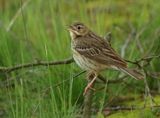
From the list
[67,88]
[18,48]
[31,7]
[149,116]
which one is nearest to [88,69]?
[67,88]

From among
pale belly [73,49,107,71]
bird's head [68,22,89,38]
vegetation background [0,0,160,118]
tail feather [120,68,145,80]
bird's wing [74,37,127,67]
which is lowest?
vegetation background [0,0,160,118]

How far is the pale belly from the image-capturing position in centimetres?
588

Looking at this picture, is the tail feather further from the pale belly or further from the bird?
the pale belly

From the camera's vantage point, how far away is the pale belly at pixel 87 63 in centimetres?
588

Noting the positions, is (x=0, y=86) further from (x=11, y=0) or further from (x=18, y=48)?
(x=11, y=0)

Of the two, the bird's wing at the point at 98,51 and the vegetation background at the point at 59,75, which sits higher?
the bird's wing at the point at 98,51

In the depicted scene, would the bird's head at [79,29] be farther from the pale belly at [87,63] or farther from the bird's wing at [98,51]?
the pale belly at [87,63]

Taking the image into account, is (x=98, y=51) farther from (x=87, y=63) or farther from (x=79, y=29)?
(x=79, y=29)

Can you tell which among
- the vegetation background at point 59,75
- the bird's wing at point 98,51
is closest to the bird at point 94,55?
the bird's wing at point 98,51

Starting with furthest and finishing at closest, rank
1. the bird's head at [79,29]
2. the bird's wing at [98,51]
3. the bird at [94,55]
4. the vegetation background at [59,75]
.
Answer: the bird's head at [79,29] → the bird's wing at [98,51] → the bird at [94,55] → the vegetation background at [59,75]

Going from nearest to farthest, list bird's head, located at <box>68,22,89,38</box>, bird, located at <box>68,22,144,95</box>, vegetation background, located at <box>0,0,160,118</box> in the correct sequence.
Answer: vegetation background, located at <box>0,0,160,118</box> → bird, located at <box>68,22,144,95</box> → bird's head, located at <box>68,22,89,38</box>

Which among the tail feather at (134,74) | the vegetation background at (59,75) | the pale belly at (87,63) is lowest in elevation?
the vegetation background at (59,75)

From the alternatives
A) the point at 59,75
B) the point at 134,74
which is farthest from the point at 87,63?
the point at 134,74

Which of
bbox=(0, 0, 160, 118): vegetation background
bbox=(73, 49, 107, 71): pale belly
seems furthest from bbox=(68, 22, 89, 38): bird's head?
bbox=(73, 49, 107, 71): pale belly
